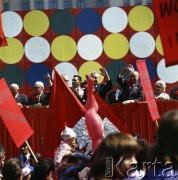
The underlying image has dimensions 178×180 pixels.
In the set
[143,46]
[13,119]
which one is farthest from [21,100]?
[143,46]

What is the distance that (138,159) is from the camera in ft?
12.5

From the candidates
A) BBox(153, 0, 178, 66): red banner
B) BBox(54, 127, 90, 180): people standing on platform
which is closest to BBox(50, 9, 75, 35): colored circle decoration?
BBox(153, 0, 178, 66): red banner

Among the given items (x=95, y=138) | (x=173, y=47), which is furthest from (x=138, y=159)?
(x=173, y=47)

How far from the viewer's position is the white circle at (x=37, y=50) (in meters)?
15.4

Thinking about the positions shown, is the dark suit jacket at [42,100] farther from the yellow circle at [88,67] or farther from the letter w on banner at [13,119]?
the yellow circle at [88,67]

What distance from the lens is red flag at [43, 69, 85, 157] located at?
31.6 ft

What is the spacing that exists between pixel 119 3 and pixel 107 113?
66817 millimetres

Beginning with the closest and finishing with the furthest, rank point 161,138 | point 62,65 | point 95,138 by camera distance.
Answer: point 161,138 → point 95,138 → point 62,65

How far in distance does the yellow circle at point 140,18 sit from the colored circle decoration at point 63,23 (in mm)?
1374

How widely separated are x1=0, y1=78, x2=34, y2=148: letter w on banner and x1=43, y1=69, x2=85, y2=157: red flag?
351 millimetres

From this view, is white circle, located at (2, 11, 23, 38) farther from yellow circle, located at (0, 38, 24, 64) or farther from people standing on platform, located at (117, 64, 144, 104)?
people standing on platform, located at (117, 64, 144, 104)

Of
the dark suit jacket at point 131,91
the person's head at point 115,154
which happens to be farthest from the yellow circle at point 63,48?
the person's head at point 115,154

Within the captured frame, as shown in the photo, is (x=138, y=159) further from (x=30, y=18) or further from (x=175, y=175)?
(x=30, y=18)

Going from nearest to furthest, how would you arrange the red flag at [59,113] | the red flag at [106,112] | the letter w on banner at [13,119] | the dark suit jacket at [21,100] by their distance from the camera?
the letter w on banner at [13,119]
the red flag at [59,113]
the red flag at [106,112]
the dark suit jacket at [21,100]
